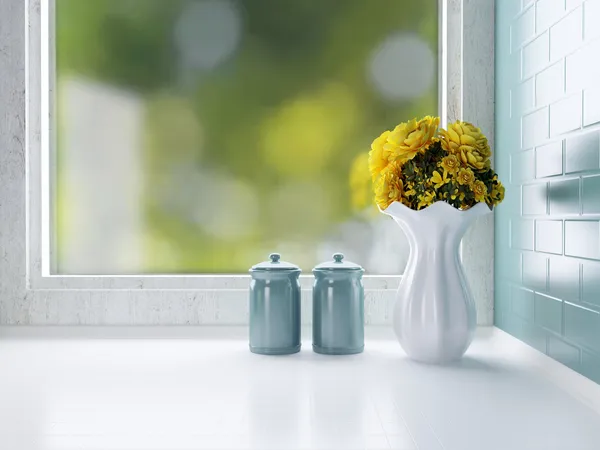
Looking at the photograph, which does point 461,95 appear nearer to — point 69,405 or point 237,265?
point 237,265

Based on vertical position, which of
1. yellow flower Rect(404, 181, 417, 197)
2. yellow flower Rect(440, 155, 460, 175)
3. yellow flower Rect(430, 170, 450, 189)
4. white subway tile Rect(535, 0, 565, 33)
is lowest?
yellow flower Rect(404, 181, 417, 197)

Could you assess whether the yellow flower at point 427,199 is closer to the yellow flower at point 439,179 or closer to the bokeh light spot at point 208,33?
the yellow flower at point 439,179

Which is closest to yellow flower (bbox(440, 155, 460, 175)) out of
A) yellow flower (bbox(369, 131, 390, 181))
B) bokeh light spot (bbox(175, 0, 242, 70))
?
yellow flower (bbox(369, 131, 390, 181))

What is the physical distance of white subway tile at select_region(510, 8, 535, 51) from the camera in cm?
125

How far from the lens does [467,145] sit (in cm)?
119

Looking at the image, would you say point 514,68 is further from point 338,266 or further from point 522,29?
point 338,266

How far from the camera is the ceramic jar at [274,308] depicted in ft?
4.13

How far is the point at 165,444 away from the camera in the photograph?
0.77m

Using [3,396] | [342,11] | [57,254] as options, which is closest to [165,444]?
[3,396]

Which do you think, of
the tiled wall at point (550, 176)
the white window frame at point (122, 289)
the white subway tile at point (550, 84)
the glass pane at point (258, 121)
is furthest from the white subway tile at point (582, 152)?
the glass pane at point (258, 121)

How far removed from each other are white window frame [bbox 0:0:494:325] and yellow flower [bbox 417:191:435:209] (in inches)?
14.0

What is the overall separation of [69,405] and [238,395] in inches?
9.9

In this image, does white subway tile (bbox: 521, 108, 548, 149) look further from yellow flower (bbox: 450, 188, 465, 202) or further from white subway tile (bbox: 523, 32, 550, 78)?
yellow flower (bbox: 450, 188, 465, 202)

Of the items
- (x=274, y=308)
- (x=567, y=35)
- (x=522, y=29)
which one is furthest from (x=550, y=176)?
(x=274, y=308)
